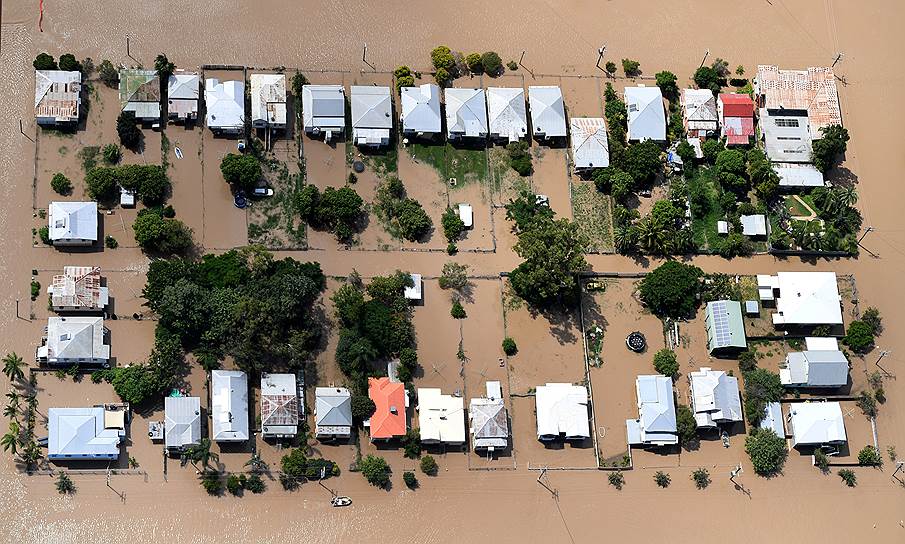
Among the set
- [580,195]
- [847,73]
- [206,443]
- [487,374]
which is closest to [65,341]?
[206,443]

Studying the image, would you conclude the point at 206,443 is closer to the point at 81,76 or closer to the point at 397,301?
the point at 397,301

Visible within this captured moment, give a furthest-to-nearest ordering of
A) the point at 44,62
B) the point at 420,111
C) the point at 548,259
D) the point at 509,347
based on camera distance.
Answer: the point at 420,111, the point at 44,62, the point at 509,347, the point at 548,259

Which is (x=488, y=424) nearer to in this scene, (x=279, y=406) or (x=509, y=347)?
(x=509, y=347)

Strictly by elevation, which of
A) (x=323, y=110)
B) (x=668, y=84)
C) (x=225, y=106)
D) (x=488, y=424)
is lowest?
(x=488, y=424)

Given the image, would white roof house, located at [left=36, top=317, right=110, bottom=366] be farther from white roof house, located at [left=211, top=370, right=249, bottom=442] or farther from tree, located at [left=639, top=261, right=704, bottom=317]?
tree, located at [left=639, top=261, right=704, bottom=317]

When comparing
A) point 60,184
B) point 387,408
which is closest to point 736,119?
point 387,408

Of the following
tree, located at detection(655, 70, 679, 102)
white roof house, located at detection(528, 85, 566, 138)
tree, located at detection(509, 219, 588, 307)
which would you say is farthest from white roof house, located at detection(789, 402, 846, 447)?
white roof house, located at detection(528, 85, 566, 138)

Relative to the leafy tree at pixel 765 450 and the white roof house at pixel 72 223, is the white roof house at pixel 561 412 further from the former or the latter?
the white roof house at pixel 72 223
